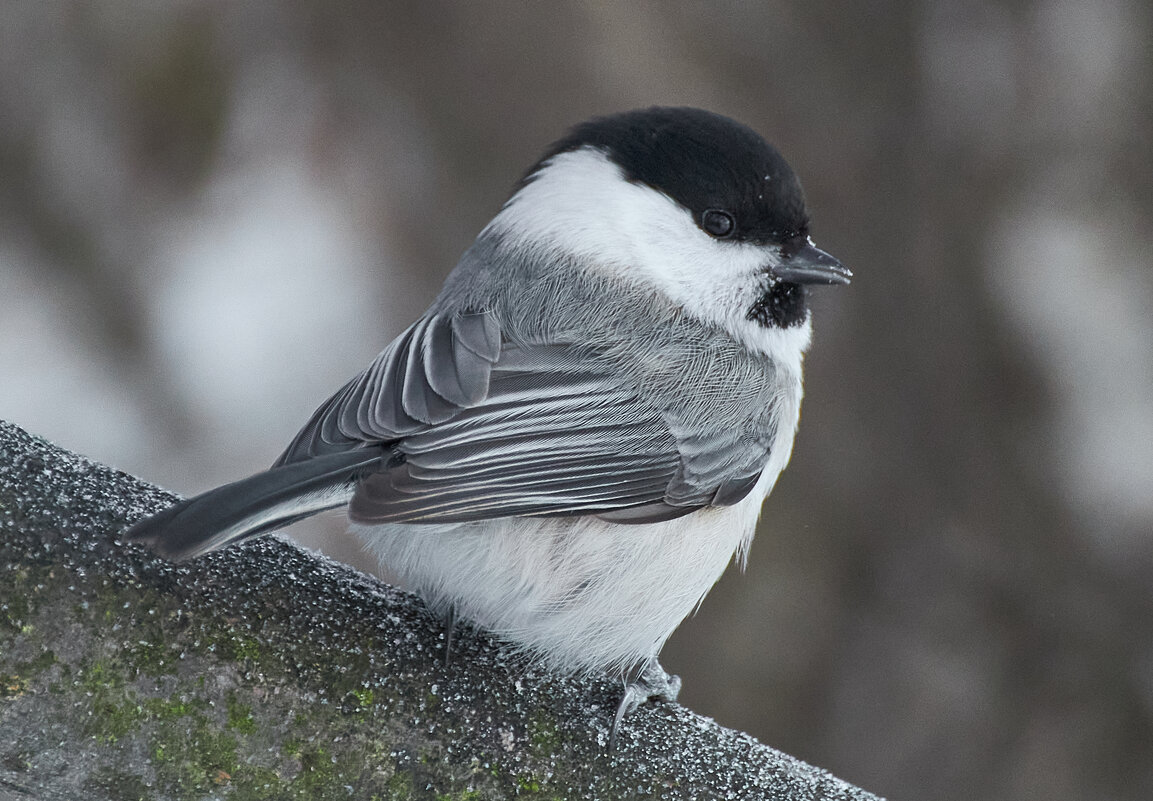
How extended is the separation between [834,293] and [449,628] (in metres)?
1.46

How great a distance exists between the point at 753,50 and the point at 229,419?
1814mm

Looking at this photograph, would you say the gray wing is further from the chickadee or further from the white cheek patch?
the white cheek patch

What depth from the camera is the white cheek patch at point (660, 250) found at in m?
1.72

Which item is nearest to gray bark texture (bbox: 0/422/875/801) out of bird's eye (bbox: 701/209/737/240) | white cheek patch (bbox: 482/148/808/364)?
white cheek patch (bbox: 482/148/808/364)

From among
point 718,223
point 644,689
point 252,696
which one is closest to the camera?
point 252,696

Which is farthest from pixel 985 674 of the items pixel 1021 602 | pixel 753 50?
pixel 753 50

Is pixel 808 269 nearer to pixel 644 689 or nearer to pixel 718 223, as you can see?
pixel 718 223

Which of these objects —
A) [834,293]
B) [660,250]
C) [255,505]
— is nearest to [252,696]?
[255,505]

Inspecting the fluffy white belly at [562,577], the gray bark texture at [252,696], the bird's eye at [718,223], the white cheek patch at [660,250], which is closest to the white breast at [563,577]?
the fluffy white belly at [562,577]

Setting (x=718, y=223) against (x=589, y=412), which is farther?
(x=718, y=223)

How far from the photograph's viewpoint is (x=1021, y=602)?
2570 mm

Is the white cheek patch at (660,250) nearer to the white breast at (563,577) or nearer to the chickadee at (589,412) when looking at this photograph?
the chickadee at (589,412)

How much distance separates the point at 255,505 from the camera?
1.10 m

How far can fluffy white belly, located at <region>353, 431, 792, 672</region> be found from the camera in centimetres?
141
